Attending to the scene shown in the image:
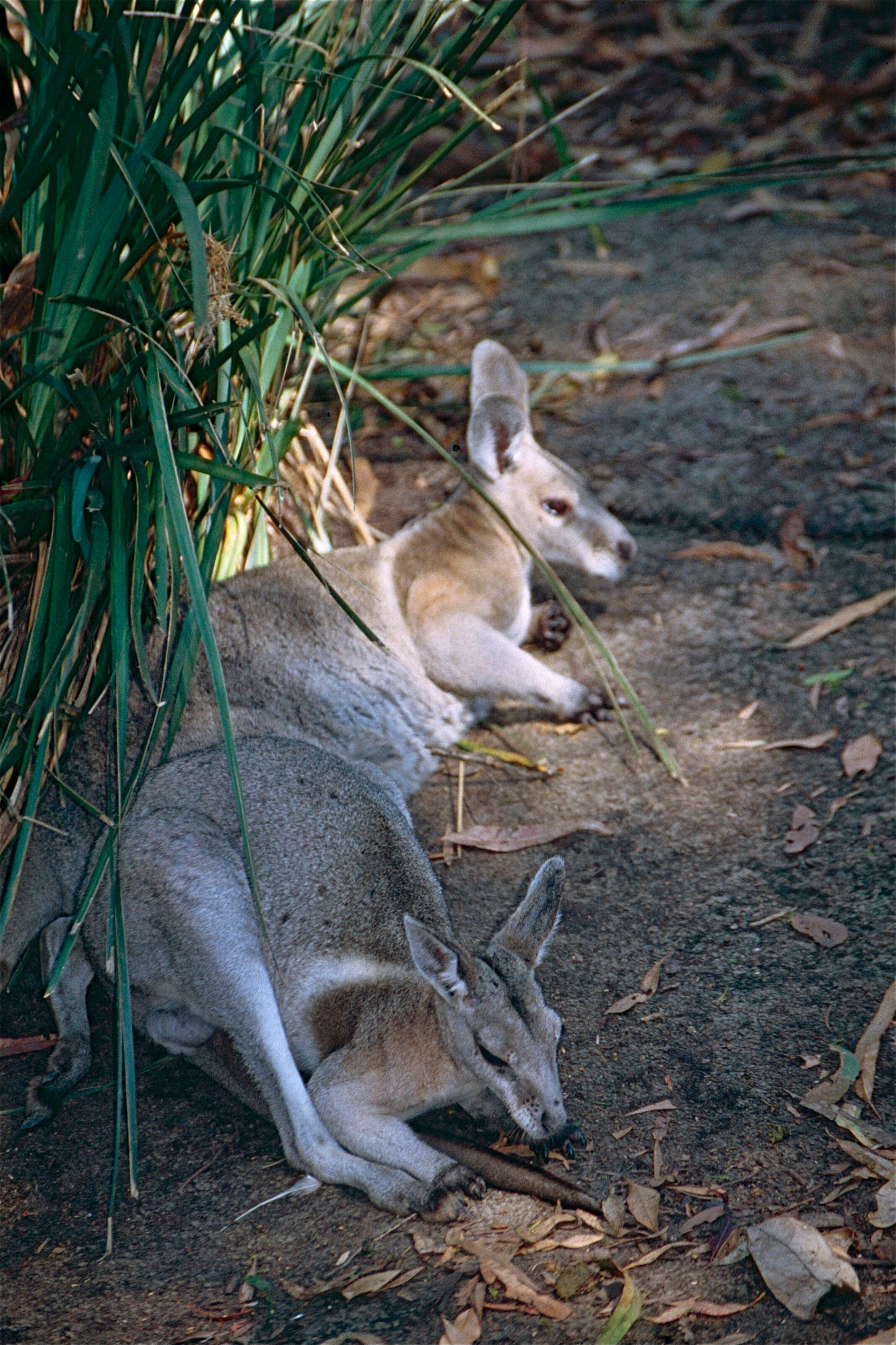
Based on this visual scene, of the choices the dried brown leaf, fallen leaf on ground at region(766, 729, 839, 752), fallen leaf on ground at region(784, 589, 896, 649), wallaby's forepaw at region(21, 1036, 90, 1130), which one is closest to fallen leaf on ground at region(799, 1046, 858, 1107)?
the dried brown leaf

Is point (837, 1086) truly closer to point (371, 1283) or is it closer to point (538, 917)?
point (538, 917)

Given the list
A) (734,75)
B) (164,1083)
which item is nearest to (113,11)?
(164,1083)

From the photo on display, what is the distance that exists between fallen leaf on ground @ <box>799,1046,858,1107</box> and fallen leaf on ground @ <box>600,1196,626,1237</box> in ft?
1.63

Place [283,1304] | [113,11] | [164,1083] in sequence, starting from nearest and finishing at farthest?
1. [283,1304]
2. [113,11]
3. [164,1083]

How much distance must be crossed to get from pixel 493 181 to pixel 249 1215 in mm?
6303

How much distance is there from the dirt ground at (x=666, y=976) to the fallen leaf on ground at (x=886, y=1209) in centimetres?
2

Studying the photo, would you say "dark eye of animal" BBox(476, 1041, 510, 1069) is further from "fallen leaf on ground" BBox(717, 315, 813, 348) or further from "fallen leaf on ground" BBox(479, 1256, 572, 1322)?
"fallen leaf on ground" BBox(717, 315, 813, 348)

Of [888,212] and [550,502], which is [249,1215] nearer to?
[550,502]

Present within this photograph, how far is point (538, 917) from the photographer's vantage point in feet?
9.52

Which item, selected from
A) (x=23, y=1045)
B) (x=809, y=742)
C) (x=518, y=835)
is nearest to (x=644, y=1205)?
(x=518, y=835)

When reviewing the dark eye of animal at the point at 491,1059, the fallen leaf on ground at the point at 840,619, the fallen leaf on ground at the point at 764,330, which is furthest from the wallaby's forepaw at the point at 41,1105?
the fallen leaf on ground at the point at 764,330

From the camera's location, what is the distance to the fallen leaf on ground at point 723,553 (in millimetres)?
4930

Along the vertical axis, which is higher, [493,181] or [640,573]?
[493,181]

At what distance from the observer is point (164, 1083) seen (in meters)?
3.19
